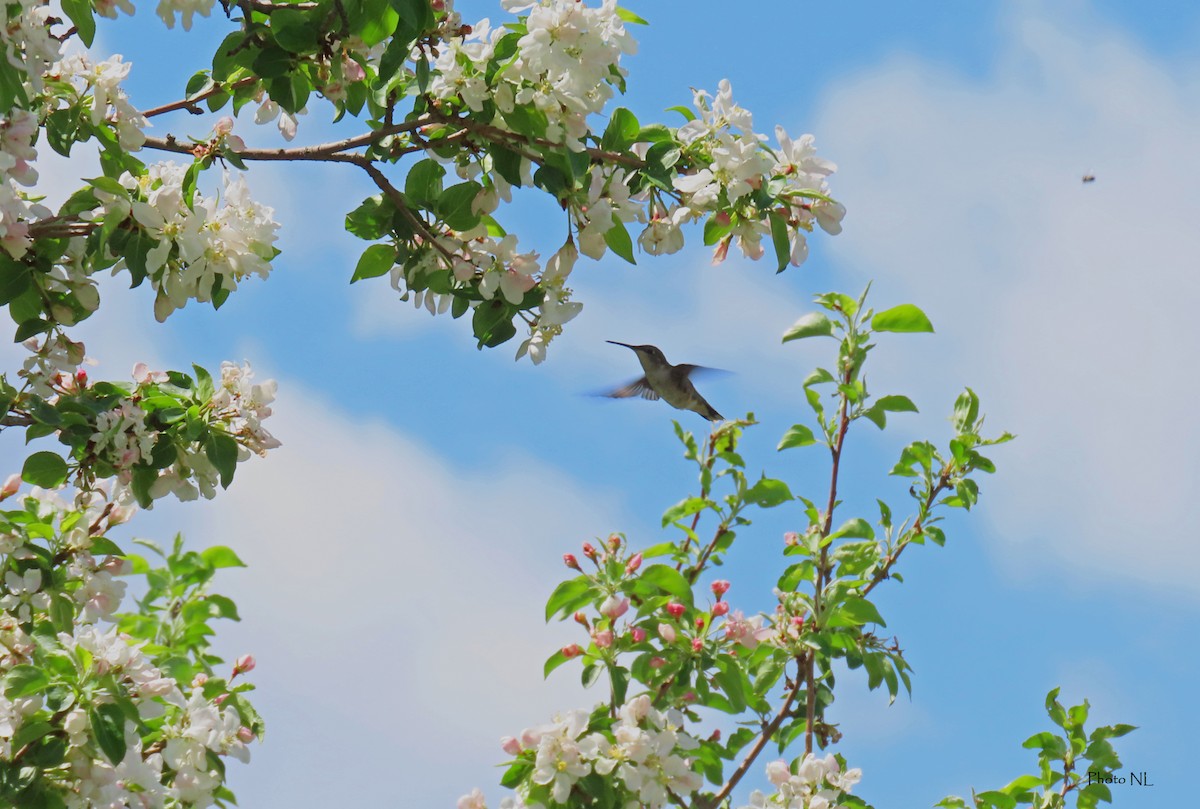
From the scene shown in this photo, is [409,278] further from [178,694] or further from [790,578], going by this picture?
[790,578]

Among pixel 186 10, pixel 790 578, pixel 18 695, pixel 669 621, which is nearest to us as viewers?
pixel 18 695

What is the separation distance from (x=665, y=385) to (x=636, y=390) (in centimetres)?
21

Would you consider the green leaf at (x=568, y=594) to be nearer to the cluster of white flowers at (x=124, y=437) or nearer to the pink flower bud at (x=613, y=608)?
the pink flower bud at (x=613, y=608)

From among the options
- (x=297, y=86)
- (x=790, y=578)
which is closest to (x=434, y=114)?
(x=297, y=86)

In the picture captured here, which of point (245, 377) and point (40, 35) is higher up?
point (40, 35)

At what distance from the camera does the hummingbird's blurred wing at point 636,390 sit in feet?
19.8

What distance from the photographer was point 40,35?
9.42ft

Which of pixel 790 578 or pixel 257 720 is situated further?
pixel 790 578

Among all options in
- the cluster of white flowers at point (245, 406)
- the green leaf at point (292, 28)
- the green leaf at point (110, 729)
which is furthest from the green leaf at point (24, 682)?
the green leaf at point (292, 28)

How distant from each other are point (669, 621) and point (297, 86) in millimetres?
1886

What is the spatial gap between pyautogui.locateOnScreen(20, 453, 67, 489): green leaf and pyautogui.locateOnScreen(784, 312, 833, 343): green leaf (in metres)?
2.26

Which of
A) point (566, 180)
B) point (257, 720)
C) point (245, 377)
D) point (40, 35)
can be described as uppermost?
point (566, 180)

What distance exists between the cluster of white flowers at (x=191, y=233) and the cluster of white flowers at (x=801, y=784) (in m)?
2.15

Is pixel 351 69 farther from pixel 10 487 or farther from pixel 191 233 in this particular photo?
pixel 10 487
